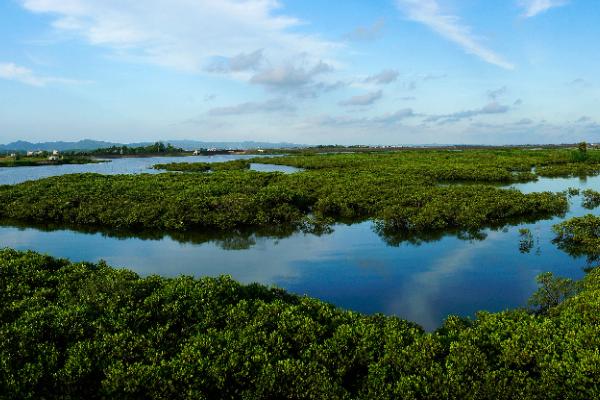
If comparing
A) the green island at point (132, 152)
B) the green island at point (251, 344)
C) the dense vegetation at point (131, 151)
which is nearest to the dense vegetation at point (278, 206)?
the green island at point (251, 344)

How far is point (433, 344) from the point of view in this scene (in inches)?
347

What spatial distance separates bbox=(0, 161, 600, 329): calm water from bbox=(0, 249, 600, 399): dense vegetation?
363 cm

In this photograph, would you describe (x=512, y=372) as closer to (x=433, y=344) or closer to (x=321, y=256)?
(x=433, y=344)

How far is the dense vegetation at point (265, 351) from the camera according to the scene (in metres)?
7.96

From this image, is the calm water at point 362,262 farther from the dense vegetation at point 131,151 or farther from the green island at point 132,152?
the dense vegetation at point 131,151

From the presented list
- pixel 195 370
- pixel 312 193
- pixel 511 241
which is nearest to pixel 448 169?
pixel 312 193

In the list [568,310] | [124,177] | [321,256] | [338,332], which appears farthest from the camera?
[124,177]

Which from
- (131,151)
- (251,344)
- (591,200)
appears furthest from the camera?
(131,151)

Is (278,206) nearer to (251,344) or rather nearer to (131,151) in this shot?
(251,344)

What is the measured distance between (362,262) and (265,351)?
10161 millimetres

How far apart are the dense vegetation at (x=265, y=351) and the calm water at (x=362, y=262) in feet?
11.9

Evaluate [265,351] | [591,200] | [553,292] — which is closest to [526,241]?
[553,292]

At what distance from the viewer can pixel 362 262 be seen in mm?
18312

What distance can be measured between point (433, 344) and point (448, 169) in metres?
43.2
